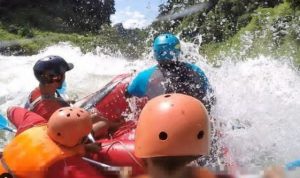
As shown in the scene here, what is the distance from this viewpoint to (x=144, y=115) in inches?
61.1

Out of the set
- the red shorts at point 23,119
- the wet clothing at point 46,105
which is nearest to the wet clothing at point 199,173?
the red shorts at point 23,119

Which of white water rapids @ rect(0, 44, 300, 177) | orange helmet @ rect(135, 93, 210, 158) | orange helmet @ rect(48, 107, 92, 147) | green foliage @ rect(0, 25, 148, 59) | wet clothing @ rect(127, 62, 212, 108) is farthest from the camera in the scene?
green foliage @ rect(0, 25, 148, 59)

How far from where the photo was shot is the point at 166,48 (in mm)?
3141

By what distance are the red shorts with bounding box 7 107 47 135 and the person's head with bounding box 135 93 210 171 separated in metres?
1.17

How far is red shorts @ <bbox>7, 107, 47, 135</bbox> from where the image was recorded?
261cm

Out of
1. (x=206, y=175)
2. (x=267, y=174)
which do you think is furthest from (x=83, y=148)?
(x=267, y=174)

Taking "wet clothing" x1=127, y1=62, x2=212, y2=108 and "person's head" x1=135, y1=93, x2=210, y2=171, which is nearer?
"person's head" x1=135, y1=93, x2=210, y2=171

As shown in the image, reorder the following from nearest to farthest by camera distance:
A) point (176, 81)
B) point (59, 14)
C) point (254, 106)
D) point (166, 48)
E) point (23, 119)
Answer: point (23, 119) → point (176, 81) → point (166, 48) → point (254, 106) → point (59, 14)

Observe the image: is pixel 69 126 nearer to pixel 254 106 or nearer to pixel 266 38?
pixel 254 106

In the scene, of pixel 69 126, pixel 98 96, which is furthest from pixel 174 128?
pixel 98 96

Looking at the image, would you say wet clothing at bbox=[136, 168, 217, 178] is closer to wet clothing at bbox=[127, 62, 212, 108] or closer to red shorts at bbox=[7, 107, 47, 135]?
red shorts at bbox=[7, 107, 47, 135]

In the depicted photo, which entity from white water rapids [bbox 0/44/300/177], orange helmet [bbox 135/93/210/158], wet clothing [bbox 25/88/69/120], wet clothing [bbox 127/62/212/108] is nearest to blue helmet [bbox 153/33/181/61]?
wet clothing [bbox 127/62/212/108]

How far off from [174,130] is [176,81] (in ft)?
5.14

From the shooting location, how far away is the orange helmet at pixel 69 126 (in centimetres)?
222
